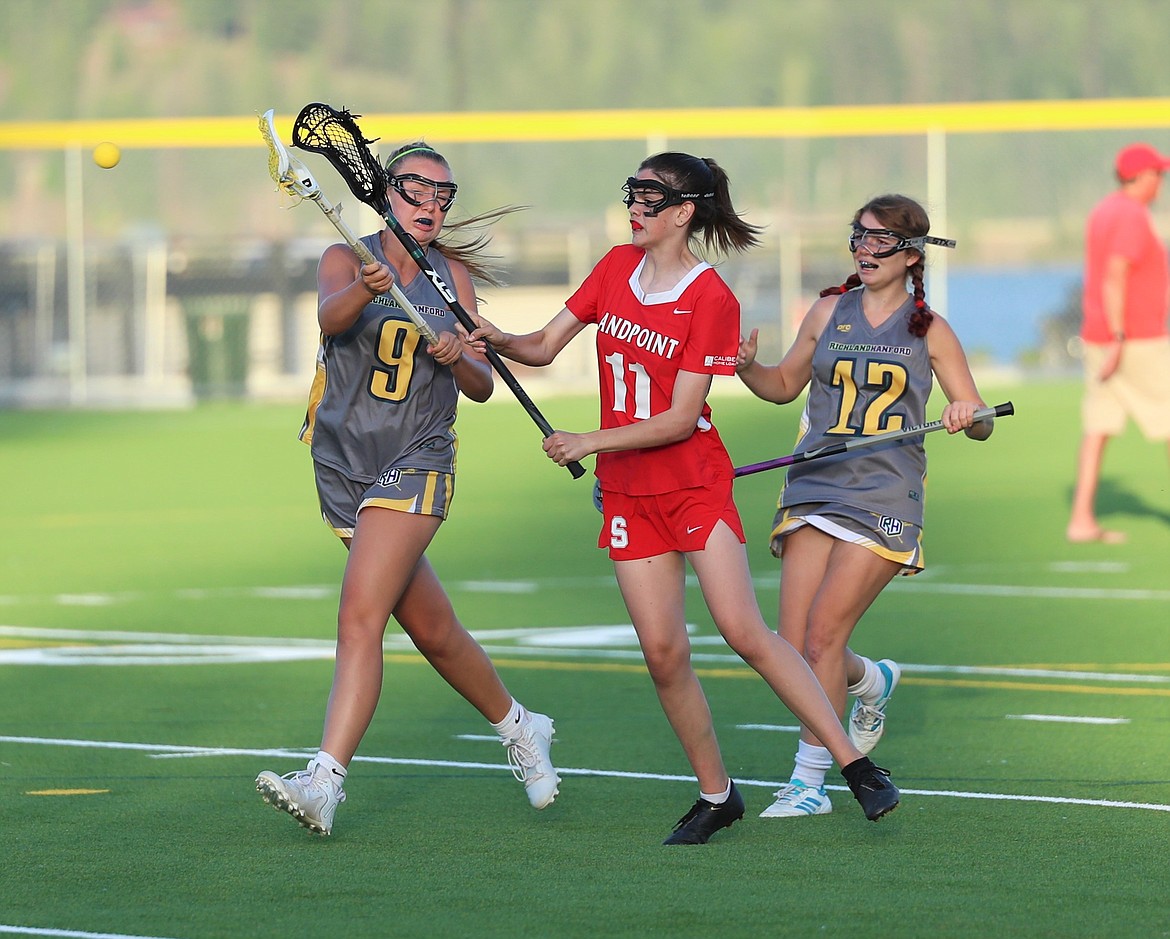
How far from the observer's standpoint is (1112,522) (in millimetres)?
13852

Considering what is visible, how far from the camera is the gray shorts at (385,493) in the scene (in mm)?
5965

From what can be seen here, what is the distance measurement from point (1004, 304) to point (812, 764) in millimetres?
23933

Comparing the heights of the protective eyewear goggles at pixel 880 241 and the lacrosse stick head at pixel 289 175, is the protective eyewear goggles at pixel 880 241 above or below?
below

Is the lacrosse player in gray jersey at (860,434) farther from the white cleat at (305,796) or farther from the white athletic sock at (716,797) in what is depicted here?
the white cleat at (305,796)

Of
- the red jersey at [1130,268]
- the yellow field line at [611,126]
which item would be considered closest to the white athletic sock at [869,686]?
the red jersey at [1130,268]

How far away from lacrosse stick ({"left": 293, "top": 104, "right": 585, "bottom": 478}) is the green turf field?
4.41ft

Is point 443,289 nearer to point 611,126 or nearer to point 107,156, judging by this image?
point 107,156

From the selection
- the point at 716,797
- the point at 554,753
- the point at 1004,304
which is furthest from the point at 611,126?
the point at 716,797

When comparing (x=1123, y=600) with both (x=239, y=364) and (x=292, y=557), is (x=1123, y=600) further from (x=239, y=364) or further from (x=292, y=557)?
(x=239, y=364)

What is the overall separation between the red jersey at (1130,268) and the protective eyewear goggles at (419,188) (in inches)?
285

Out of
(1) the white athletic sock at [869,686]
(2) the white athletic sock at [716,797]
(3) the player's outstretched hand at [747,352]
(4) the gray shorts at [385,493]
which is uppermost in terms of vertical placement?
(3) the player's outstretched hand at [747,352]

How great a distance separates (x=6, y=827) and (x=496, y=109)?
89.0 ft

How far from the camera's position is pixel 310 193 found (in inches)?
235

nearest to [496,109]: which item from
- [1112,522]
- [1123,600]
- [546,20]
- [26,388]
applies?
[546,20]
